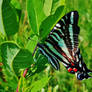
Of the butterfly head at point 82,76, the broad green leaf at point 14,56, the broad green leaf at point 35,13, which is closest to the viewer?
the broad green leaf at point 14,56

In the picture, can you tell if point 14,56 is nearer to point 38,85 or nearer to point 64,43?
point 38,85

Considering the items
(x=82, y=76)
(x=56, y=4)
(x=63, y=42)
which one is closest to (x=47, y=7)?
(x=56, y=4)

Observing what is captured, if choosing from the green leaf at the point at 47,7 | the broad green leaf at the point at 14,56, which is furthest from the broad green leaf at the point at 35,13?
the broad green leaf at the point at 14,56

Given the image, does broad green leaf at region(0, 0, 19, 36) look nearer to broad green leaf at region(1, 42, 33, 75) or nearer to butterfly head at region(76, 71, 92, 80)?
broad green leaf at region(1, 42, 33, 75)

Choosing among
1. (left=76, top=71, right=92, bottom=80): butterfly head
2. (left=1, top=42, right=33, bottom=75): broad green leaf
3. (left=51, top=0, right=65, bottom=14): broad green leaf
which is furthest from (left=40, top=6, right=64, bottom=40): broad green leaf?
(left=76, top=71, right=92, bottom=80): butterfly head

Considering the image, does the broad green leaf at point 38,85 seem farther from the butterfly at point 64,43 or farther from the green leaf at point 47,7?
the green leaf at point 47,7

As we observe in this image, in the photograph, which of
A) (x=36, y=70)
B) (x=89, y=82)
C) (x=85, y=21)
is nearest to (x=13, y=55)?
(x=36, y=70)

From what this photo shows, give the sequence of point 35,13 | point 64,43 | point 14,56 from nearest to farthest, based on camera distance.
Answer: point 14,56 < point 35,13 < point 64,43
